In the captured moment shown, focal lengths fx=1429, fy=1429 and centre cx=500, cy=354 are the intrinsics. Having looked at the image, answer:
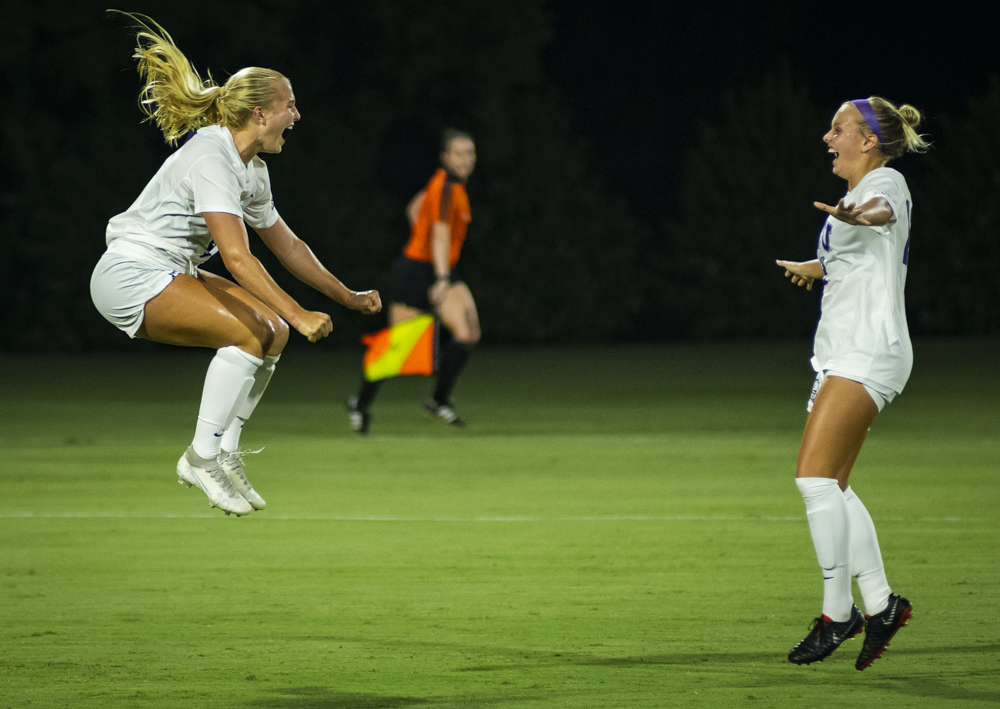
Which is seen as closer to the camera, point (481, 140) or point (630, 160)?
point (481, 140)

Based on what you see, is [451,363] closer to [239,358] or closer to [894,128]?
[239,358]

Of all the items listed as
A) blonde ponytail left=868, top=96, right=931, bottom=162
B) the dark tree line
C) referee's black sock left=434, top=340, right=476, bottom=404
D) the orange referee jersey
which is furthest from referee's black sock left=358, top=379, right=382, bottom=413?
the dark tree line

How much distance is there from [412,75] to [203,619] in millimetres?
21804

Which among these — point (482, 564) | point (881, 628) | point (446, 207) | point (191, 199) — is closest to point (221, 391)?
point (191, 199)

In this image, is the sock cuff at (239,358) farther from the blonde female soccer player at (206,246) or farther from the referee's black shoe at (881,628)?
the referee's black shoe at (881,628)

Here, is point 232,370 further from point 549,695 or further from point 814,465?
point 814,465

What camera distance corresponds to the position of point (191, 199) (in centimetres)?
544

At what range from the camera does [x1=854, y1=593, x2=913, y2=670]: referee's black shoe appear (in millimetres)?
5039

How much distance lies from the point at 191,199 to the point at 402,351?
6600 millimetres

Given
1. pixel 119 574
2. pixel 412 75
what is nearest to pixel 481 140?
pixel 412 75

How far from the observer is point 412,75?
26.7 m

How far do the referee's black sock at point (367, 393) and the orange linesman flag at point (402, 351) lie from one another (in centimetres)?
15

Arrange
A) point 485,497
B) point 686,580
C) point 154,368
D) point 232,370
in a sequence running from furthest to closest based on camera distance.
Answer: point 154,368 < point 485,497 < point 686,580 < point 232,370

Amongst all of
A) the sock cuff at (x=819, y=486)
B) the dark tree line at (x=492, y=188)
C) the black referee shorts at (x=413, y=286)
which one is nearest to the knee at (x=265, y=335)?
the sock cuff at (x=819, y=486)
